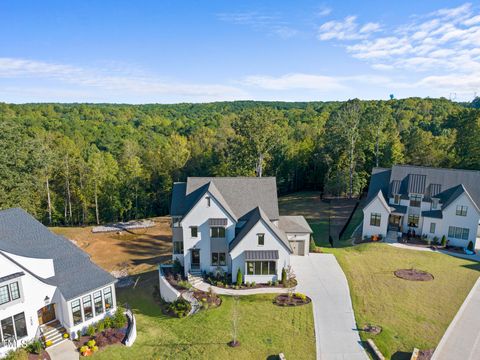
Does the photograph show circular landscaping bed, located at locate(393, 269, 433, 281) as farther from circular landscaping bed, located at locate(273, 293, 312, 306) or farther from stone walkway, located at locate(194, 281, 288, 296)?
stone walkway, located at locate(194, 281, 288, 296)

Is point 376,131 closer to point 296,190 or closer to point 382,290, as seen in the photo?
A: point 296,190

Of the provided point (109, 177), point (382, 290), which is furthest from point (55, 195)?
point (382, 290)

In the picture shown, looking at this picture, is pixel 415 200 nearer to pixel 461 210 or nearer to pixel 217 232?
pixel 461 210

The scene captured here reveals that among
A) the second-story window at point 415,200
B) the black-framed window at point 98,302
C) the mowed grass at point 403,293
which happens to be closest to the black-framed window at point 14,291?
the black-framed window at point 98,302

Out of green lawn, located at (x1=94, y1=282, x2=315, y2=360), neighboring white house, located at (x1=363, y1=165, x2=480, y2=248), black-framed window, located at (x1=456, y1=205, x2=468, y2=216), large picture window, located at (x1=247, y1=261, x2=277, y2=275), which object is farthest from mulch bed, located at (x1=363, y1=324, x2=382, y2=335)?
black-framed window, located at (x1=456, y1=205, x2=468, y2=216)

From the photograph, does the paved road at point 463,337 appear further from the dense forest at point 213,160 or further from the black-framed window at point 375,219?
the dense forest at point 213,160

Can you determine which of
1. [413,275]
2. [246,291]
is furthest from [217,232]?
[413,275]

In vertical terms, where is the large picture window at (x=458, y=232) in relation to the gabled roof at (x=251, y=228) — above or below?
below
